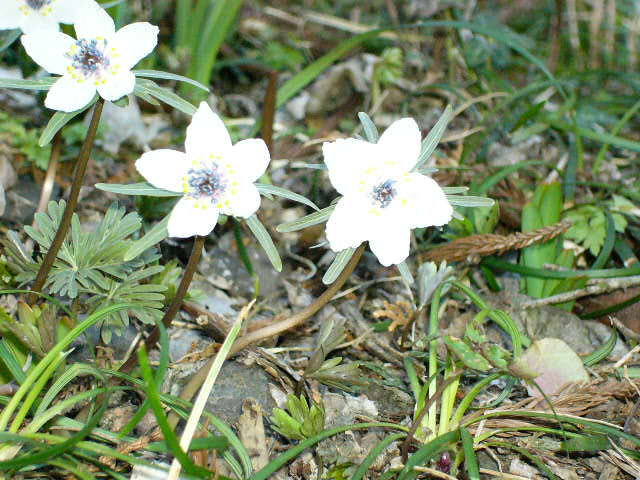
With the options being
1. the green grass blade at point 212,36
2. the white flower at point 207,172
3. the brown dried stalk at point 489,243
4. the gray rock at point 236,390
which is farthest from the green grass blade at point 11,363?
the green grass blade at point 212,36

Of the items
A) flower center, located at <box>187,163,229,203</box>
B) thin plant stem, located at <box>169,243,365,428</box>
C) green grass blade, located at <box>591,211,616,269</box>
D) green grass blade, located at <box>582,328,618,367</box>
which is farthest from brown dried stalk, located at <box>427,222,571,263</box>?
flower center, located at <box>187,163,229,203</box>

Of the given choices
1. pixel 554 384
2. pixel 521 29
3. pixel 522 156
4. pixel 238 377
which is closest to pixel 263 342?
pixel 238 377

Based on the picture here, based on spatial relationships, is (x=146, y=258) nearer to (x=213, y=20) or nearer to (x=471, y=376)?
(x=471, y=376)

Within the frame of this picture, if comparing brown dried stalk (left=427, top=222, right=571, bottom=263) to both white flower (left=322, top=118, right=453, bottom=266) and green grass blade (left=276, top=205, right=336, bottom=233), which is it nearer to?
white flower (left=322, top=118, right=453, bottom=266)

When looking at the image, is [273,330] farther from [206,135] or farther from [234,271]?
[234,271]

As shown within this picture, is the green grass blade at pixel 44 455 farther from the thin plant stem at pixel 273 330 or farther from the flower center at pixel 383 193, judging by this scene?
the flower center at pixel 383 193

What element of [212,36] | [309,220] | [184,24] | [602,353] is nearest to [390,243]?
[309,220]

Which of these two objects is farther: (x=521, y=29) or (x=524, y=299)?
(x=521, y=29)
